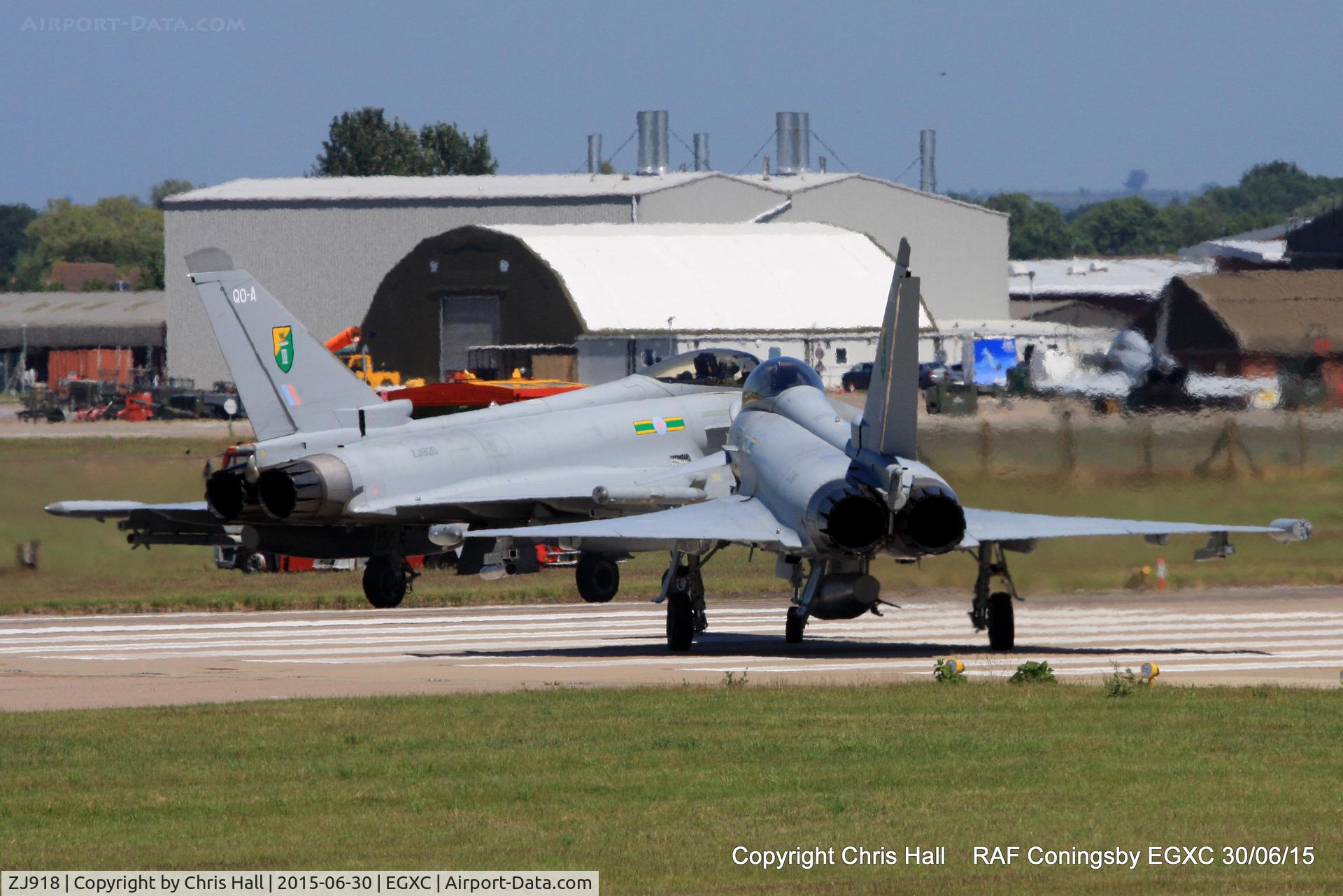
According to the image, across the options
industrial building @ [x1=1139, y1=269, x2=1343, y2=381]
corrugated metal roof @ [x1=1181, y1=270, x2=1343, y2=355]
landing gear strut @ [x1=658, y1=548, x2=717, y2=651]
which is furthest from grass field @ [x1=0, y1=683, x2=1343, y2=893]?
corrugated metal roof @ [x1=1181, y1=270, x2=1343, y2=355]

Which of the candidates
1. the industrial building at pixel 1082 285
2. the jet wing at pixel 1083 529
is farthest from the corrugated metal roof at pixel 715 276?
the jet wing at pixel 1083 529

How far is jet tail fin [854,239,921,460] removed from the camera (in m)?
18.2

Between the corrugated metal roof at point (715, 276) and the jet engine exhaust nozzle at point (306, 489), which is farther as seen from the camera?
the corrugated metal roof at point (715, 276)

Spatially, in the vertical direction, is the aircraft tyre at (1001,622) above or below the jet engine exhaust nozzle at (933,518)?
below

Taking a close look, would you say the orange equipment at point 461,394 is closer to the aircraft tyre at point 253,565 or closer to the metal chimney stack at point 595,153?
the aircraft tyre at point 253,565

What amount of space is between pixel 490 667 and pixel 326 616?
7.86 meters

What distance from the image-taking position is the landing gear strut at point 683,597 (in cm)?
2111

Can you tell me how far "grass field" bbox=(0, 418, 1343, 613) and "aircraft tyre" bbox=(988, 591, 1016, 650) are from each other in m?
5.12

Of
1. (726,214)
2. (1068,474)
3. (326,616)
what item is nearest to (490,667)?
(326,616)

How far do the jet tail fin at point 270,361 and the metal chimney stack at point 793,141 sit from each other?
309 ft

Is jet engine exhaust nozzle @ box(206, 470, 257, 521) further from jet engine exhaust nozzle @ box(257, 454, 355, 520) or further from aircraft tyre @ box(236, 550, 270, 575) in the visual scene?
aircraft tyre @ box(236, 550, 270, 575)

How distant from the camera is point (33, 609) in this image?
28875 mm

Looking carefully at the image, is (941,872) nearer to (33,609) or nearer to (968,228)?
(33,609)

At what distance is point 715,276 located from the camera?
8175cm
